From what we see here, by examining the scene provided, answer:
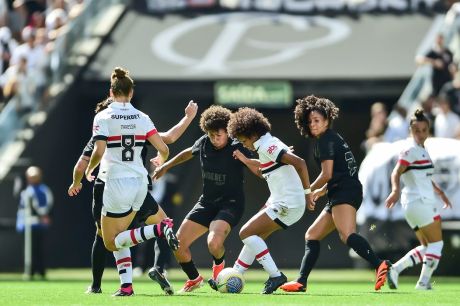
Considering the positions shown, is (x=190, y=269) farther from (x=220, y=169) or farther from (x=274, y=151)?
(x=274, y=151)

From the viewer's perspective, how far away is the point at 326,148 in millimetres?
15359

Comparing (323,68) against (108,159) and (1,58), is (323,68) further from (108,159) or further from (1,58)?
(108,159)

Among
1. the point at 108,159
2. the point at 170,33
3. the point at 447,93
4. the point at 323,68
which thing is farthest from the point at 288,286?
the point at 170,33

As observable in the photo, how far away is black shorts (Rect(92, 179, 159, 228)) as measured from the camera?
49.3 ft

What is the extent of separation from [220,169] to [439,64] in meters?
9.58

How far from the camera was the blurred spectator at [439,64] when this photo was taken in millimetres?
24734

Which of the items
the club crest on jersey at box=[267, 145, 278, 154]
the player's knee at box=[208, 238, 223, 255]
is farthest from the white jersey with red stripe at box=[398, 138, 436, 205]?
the player's knee at box=[208, 238, 223, 255]

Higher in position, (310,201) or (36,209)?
(310,201)

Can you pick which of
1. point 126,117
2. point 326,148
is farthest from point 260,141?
point 126,117

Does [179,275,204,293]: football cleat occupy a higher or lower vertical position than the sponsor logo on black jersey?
lower

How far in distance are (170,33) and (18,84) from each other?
3.33 m

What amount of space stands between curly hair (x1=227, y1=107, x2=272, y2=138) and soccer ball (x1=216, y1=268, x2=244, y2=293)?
1.51m

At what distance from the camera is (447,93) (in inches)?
969

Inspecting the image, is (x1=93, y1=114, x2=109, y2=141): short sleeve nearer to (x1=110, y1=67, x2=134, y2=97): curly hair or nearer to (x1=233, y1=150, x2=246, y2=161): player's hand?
(x1=110, y1=67, x2=134, y2=97): curly hair
